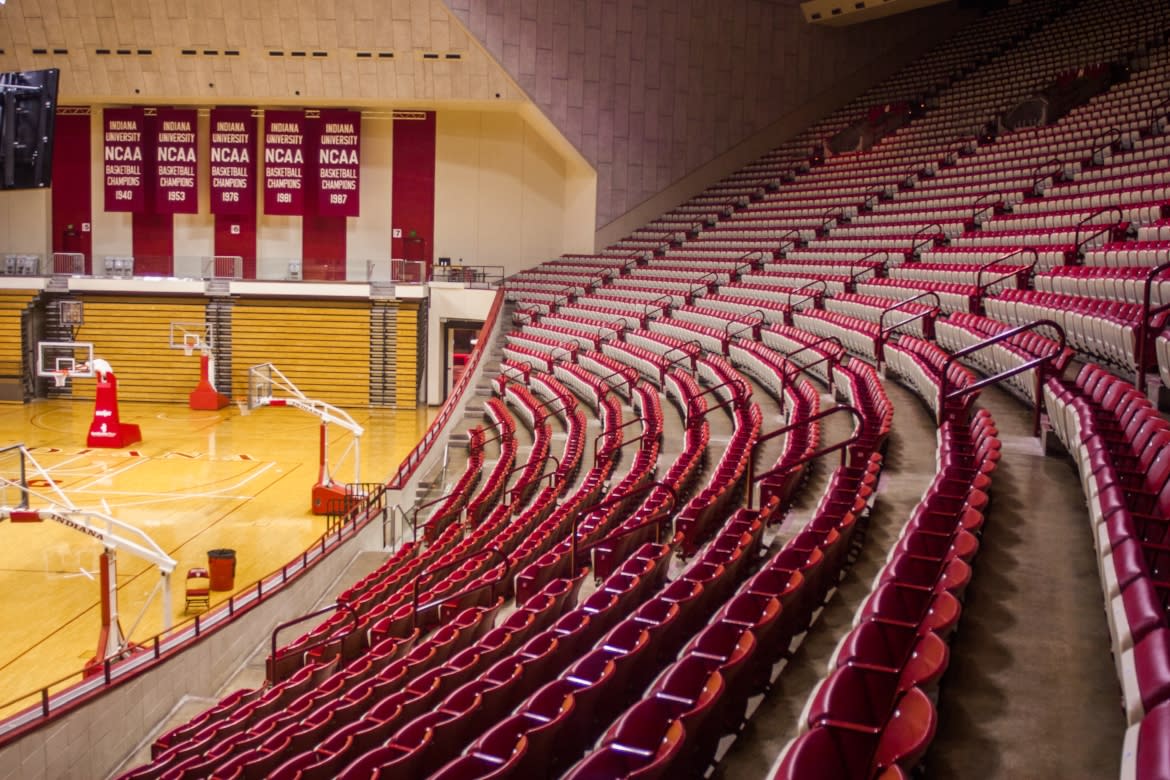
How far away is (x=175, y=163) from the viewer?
20031mm

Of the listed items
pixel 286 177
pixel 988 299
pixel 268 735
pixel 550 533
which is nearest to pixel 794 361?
pixel 988 299

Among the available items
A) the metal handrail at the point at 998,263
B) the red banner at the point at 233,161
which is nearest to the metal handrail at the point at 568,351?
the metal handrail at the point at 998,263

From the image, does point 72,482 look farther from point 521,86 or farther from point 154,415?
point 521,86

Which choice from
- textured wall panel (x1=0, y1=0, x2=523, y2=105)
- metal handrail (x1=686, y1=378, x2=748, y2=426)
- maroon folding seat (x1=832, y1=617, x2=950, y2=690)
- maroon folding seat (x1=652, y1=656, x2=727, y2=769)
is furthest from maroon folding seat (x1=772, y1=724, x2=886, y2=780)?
textured wall panel (x1=0, y1=0, x2=523, y2=105)

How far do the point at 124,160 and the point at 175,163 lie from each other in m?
1.04

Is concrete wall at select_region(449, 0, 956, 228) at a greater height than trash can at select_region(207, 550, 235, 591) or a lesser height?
greater

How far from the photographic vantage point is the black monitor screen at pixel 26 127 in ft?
36.2

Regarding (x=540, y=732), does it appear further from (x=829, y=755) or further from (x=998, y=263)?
(x=998, y=263)

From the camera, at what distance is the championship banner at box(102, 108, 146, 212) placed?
1997cm

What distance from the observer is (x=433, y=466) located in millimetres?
12539

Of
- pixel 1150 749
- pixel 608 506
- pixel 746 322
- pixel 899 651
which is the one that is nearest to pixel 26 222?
pixel 746 322

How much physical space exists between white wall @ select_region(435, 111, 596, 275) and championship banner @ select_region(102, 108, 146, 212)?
575 centimetres

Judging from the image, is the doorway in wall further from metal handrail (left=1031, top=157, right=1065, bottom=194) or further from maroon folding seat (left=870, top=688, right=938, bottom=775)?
maroon folding seat (left=870, top=688, right=938, bottom=775)

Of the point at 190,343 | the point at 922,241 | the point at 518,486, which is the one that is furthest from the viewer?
the point at 190,343
